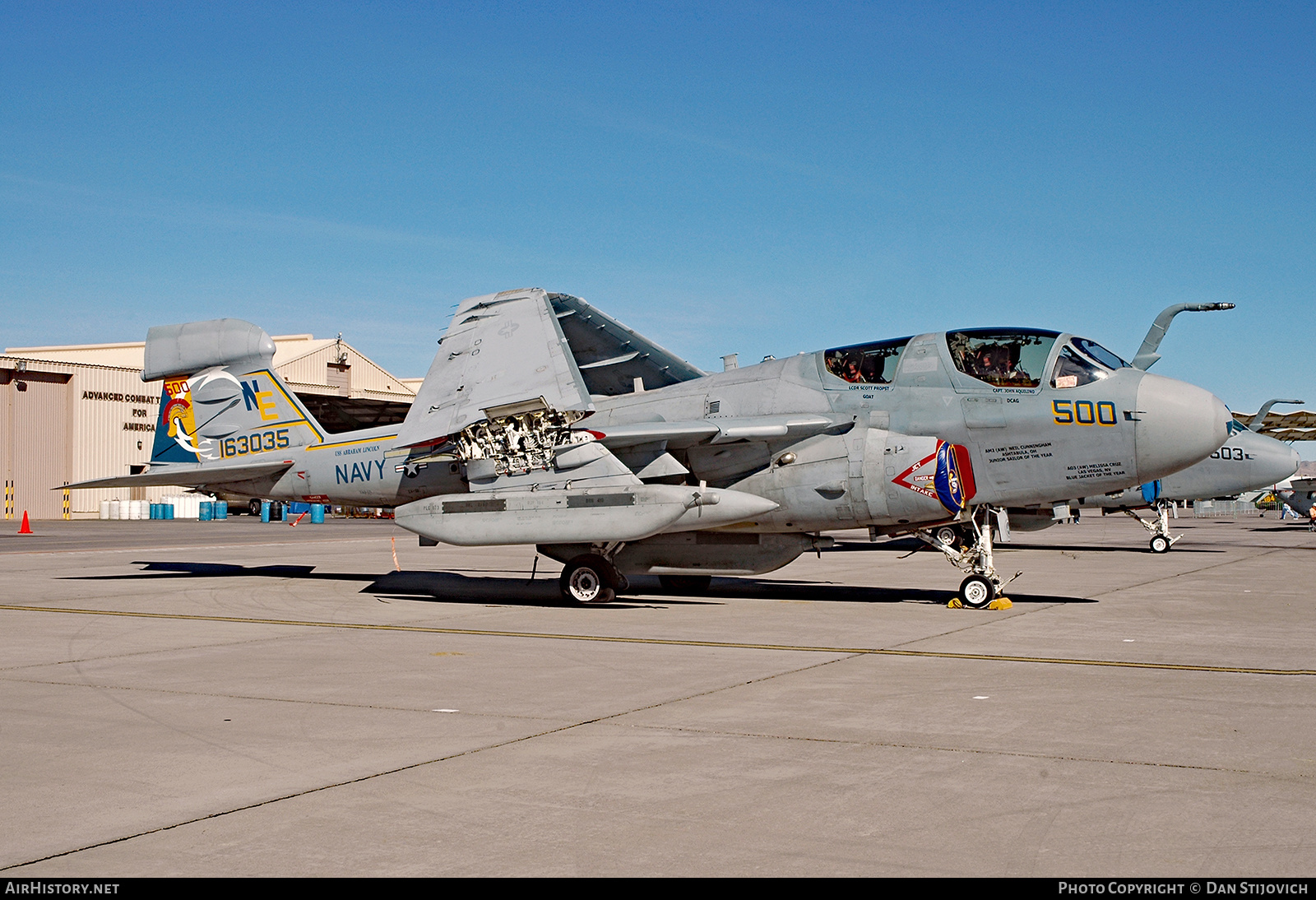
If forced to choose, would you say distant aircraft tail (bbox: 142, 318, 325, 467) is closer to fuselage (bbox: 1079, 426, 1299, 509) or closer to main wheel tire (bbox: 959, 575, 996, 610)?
main wheel tire (bbox: 959, 575, 996, 610)

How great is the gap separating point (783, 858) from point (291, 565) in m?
18.8

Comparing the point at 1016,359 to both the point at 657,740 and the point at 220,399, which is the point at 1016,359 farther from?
the point at 220,399

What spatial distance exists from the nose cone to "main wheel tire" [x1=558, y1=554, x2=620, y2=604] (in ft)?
20.9

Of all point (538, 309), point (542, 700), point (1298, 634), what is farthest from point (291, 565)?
point (1298, 634)

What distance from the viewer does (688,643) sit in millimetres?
10039

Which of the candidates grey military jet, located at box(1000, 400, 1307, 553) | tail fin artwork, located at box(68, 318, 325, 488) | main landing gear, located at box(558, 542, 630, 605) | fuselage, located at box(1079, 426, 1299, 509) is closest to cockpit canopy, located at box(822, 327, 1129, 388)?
main landing gear, located at box(558, 542, 630, 605)

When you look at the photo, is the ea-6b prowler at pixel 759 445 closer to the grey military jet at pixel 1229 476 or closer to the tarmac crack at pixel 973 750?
the tarmac crack at pixel 973 750

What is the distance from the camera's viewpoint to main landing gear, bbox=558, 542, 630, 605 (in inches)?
535

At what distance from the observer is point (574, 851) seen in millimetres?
4004

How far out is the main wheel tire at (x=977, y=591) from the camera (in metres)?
13.1

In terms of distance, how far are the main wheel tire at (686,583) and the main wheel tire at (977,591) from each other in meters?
3.93

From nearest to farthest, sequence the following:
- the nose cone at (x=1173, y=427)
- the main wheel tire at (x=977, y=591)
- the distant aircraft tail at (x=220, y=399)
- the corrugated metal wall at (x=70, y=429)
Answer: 1. the nose cone at (x=1173, y=427)
2. the main wheel tire at (x=977, y=591)
3. the distant aircraft tail at (x=220, y=399)
4. the corrugated metal wall at (x=70, y=429)

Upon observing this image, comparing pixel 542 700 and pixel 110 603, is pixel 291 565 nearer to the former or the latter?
pixel 110 603

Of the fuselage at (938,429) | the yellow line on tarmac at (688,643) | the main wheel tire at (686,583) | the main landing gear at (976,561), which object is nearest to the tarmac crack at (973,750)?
the yellow line on tarmac at (688,643)
